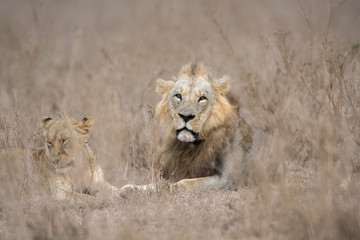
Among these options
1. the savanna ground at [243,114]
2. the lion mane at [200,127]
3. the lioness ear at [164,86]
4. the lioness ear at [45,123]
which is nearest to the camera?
the savanna ground at [243,114]

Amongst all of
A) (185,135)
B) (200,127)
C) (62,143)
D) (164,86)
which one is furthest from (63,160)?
(164,86)

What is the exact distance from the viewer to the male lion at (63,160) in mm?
5977

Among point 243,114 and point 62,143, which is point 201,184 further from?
point 243,114

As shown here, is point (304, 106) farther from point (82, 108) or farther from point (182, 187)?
point (82, 108)

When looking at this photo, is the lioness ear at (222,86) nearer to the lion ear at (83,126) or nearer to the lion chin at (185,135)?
the lion chin at (185,135)

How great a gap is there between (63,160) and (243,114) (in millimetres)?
3290

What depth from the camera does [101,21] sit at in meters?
22.2

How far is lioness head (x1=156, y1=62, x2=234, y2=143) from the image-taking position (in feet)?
21.0

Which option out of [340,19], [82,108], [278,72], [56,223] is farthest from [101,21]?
[56,223]

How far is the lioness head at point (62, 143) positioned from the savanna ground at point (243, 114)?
10.3 inches

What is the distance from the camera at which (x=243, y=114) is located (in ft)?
27.3

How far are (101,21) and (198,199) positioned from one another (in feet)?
56.7

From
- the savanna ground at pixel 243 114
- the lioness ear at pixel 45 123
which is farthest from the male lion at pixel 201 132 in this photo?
the lioness ear at pixel 45 123

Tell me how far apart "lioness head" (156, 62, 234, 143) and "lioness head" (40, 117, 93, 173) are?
118 cm
